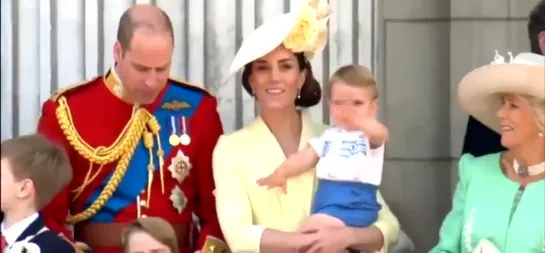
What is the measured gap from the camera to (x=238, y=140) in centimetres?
233

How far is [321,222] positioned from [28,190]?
0.60m

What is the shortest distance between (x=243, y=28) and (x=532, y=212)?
109 cm

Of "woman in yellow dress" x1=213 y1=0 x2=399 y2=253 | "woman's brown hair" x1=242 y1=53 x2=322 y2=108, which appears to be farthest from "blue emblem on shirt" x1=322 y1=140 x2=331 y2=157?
"woman's brown hair" x1=242 y1=53 x2=322 y2=108

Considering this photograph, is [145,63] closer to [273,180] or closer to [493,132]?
[273,180]

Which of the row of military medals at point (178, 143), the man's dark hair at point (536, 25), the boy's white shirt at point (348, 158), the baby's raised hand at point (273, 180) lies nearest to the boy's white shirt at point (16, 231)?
the row of military medals at point (178, 143)

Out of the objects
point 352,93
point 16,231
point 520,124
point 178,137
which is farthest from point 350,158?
point 16,231

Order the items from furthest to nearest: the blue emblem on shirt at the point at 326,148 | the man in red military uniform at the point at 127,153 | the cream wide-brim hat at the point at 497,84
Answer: the man in red military uniform at the point at 127,153 < the blue emblem on shirt at the point at 326,148 < the cream wide-brim hat at the point at 497,84

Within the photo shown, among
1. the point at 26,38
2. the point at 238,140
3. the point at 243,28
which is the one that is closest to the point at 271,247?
the point at 238,140

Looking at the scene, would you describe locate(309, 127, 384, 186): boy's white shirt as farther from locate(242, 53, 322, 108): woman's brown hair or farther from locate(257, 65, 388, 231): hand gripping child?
locate(242, 53, 322, 108): woman's brown hair

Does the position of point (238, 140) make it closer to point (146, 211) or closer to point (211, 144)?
point (211, 144)

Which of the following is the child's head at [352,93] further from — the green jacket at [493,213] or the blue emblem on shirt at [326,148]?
the green jacket at [493,213]

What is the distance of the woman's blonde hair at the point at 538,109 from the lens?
2.10 m

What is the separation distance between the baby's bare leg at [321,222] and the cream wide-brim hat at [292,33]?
378 mm

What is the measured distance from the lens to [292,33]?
2.28 m
